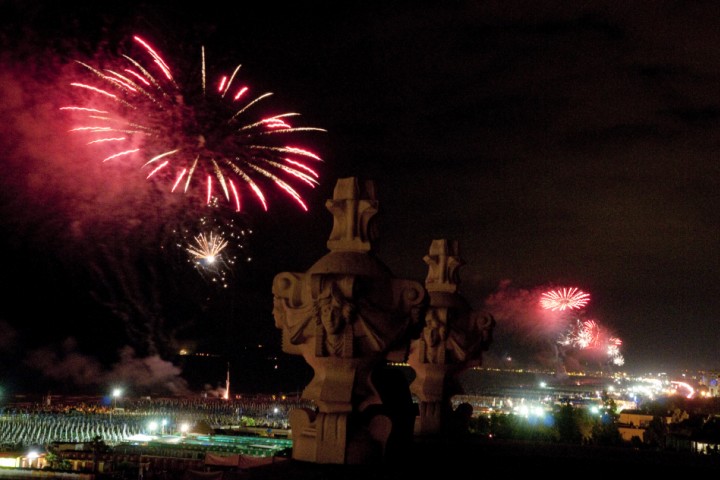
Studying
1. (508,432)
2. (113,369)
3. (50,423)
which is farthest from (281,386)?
(508,432)

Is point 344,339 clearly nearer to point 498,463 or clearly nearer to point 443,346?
point 498,463

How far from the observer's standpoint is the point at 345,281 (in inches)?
297

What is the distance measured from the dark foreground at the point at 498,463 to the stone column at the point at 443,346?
1.60 ft

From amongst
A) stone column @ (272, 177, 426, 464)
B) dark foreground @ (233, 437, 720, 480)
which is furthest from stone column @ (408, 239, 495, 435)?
stone column @ (272, 177, 426, 464)

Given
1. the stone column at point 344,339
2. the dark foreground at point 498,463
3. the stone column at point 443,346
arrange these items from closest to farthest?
the dark foreground at point 498,463, the stone column at point 344,339, the stone column at point 443,346

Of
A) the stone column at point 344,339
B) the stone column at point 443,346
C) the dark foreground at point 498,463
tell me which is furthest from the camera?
the stone column at point 443,346

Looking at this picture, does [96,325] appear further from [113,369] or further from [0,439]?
[0,439]

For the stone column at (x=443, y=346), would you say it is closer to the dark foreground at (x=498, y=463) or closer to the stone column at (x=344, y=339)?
the dark foreground at (x=498, y=463)

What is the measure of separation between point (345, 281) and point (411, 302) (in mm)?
686

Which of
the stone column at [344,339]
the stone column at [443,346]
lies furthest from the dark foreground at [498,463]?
the stone column at [443,346]

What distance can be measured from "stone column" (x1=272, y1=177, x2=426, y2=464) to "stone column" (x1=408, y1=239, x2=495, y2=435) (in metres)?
2.51

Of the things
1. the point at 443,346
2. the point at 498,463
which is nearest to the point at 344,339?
the point at 498,463

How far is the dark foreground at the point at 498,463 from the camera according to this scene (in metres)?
7.12

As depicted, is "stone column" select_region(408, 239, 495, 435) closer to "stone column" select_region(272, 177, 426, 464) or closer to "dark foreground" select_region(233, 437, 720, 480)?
"dark foreground" select_region(233, 437, 720, 480)
